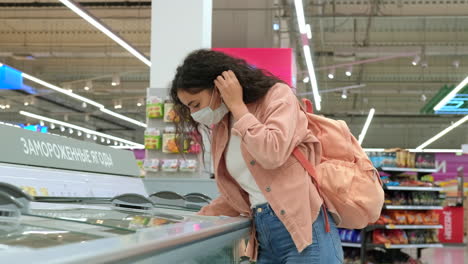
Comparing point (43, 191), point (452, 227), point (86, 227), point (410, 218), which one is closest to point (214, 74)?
point (86, 227)

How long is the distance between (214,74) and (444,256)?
10900 mm

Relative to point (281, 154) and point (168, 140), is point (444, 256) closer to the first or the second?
point (168, 140)

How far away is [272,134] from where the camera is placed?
5.42ft

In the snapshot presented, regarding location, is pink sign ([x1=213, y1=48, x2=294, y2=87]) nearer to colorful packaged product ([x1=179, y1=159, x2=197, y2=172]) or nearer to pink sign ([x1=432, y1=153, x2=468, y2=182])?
colorful packaged product ([x1=179, y1=159, x2=197, y2=172])

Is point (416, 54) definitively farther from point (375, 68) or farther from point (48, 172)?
point (48, 172)

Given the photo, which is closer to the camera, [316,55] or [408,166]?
[408,166]

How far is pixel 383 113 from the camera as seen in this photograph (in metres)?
26.7

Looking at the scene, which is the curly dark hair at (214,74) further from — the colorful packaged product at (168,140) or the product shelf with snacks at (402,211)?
the product shelf with snacks at (402,211)

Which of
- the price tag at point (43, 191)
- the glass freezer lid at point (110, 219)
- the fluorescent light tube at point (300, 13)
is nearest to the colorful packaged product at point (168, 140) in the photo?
the fluorescent light tube at point (300, 13)

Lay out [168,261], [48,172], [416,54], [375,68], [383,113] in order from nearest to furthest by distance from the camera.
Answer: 1. [168,261]
2. [48,172]
3. [416,54]
4. [375,68]
5. [383,113]

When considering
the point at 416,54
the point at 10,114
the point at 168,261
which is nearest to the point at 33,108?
the point at 10,114

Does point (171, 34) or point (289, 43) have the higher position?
point (289, 43)

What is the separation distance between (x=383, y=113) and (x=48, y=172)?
25.0 m

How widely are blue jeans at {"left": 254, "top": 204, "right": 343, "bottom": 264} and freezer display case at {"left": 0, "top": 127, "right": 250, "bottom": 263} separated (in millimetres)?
72
